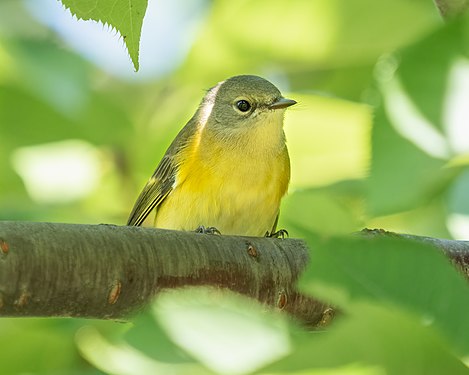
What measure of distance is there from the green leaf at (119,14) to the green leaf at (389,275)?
86 cm

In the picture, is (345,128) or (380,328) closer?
(380,328)

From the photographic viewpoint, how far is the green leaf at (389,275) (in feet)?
3.99

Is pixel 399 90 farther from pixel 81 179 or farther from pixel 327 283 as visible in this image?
pixel 81 179

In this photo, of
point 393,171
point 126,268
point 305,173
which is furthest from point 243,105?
point 126,268

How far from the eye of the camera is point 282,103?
205 inches

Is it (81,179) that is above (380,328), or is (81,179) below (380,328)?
above

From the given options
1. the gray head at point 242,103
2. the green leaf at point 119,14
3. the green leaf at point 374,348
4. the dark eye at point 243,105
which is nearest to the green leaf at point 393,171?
the green leaf at point 119,14

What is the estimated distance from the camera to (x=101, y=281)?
237cm

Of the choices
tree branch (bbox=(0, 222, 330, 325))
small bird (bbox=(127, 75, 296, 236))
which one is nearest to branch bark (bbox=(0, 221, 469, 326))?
tree branch (bbox=(0, 222, 330, 325))

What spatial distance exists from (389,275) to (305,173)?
3.22 m

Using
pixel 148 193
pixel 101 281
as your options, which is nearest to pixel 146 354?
pixel 101 281

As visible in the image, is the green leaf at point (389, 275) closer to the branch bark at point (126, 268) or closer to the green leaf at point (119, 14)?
the green leaf at point (119, 14)

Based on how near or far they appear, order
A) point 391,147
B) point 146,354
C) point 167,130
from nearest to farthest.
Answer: point 146,354
point 391,147
point 167,130

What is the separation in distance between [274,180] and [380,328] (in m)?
4.09
